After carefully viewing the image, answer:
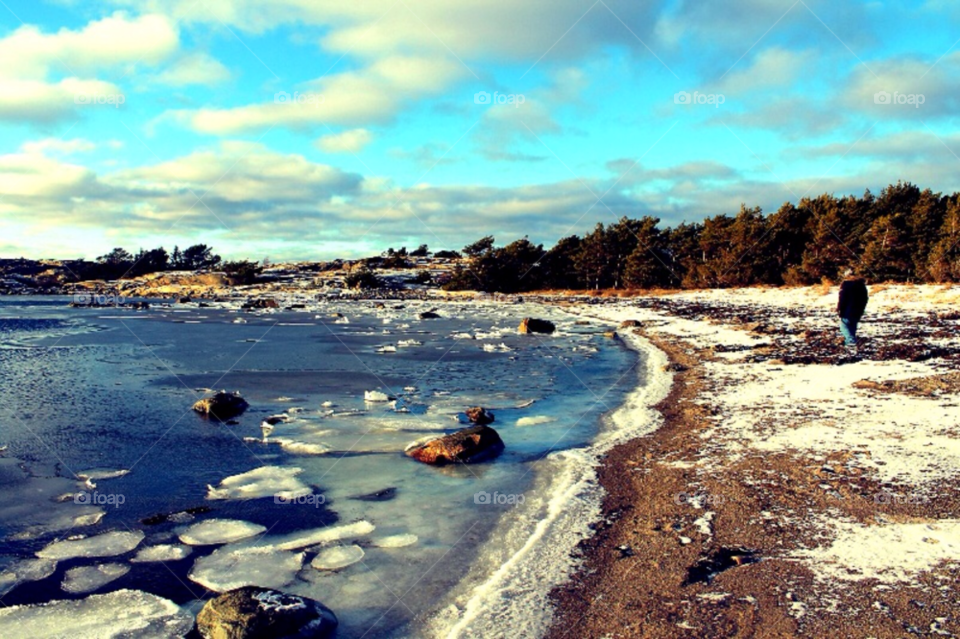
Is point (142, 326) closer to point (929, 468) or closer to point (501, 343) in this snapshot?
point (501, 343)

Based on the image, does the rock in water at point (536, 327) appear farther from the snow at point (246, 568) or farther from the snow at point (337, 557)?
the snow at point (246, 568)

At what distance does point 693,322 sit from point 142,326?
33275 millimetres

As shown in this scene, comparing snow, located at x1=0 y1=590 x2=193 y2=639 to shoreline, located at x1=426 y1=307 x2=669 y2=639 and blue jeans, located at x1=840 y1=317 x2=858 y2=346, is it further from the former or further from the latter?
blue jeans, located at x1=840 y1=317 x2=858 y2=346

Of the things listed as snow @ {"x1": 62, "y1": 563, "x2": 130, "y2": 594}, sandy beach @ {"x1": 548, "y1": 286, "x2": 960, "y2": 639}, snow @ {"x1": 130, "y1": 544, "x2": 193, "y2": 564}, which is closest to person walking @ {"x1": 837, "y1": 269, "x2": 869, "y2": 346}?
sandy beach @ {"x1": 548, "y1": 286, "x2": 960, "y2": 639}

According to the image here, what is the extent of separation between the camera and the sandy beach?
5055mm

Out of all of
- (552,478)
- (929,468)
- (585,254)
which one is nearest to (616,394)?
(552,478)

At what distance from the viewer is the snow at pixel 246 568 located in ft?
20.3

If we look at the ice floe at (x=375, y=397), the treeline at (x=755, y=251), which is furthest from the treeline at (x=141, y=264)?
the ice floe at (x=375, y=397)

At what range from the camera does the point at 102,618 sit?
5492 mm

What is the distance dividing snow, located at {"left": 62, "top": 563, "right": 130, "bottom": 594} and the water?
92 millimetres

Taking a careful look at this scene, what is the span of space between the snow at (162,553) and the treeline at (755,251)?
1919 inches

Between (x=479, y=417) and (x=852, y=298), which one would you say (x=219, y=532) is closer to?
(x=479, y=417)

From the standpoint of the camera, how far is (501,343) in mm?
28641

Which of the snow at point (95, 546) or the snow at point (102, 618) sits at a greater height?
the snow at point (95, 546)
